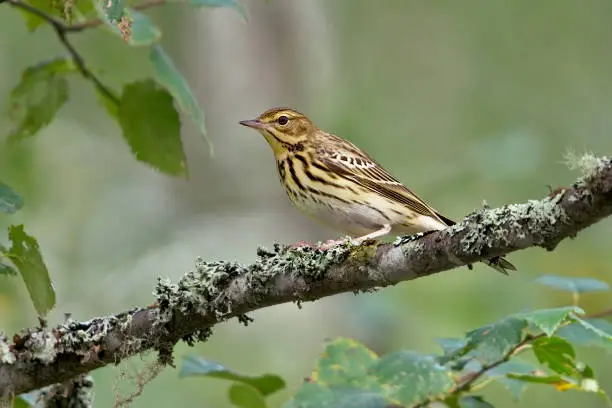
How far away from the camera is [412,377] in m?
3.24

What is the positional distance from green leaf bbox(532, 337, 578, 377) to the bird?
1408 mm

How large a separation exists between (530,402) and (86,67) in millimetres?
6754

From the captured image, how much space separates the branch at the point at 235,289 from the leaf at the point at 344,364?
61 centimetres

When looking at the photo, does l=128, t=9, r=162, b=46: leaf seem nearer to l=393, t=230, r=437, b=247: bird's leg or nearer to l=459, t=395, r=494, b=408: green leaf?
l=393, t=230, r=437, b=247: bird's leg

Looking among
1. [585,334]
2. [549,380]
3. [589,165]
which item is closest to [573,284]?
[585,334]

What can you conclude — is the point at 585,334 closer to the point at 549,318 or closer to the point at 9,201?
the point at 549,318

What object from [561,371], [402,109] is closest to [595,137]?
[402,109]

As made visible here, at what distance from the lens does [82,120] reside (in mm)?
11125

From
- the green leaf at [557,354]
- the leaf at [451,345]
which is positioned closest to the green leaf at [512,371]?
the leaf at [451,345]

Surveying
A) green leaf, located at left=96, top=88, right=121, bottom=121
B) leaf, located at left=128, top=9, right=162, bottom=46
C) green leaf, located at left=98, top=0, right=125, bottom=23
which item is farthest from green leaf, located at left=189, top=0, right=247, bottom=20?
green leaf, located at left=98, top=0, right=125, bottom=23

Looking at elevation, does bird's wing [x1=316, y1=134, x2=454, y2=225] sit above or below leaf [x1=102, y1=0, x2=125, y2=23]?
above

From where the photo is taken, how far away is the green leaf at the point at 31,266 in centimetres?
287

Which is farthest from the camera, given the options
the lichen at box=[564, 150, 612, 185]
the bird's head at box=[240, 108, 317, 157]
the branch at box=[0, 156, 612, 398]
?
the bird's head at box=[240, 108, 317, 157]

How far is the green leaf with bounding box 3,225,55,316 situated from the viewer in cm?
287
